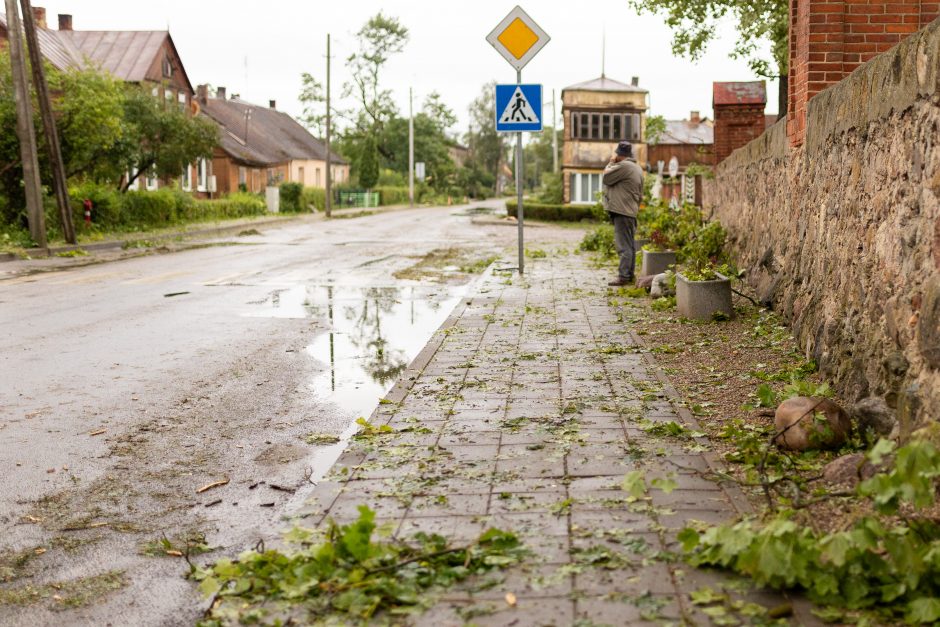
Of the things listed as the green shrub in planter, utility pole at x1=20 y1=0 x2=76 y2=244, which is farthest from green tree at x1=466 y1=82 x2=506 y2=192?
utility pole at x1=20 y1=0 x2=76 y2=244

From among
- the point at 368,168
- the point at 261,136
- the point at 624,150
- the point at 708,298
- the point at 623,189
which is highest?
the point at 261,136

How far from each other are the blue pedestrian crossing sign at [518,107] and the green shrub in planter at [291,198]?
40039mm

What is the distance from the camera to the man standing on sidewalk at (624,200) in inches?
550

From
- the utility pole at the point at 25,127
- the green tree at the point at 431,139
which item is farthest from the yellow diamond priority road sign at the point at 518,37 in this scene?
the green tree at the point at 431,139

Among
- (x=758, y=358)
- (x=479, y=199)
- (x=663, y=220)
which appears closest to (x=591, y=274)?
(x=663, y=220)

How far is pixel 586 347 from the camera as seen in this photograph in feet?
28.8

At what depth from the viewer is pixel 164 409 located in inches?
272

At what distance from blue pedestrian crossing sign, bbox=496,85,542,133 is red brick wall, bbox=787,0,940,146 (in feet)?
20.0

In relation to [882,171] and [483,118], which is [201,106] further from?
[483,118]

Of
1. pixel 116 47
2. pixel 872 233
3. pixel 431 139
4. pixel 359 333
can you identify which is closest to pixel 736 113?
pixel 359 333

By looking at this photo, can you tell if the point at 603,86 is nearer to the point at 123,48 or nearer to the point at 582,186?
the point at 582,186

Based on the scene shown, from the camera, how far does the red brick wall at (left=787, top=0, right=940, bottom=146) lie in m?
8.54

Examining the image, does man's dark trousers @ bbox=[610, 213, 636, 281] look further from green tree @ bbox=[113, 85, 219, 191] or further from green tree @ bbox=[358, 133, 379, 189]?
green tree @ bbox=[358, 133, 379, 189]

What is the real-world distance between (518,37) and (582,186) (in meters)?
42.9
